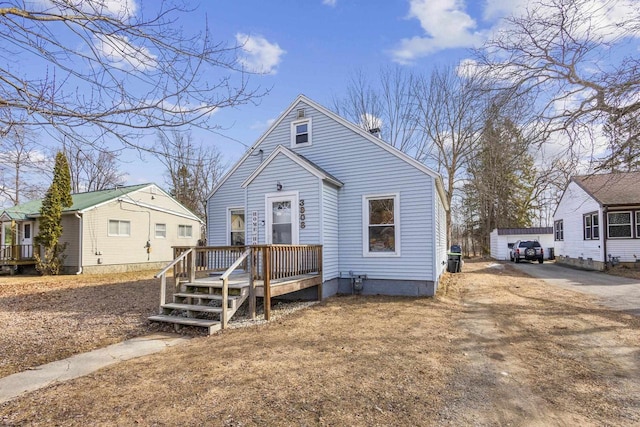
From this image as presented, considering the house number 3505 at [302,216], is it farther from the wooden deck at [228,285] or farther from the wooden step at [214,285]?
the wooden step at [214,285]

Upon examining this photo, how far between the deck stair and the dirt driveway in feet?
2.07

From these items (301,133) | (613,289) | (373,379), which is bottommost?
(613,289)

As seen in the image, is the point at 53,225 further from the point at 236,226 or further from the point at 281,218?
the point at 281,218

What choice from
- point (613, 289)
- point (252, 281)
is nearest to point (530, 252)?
point (613, 289)

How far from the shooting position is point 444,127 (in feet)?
78.0

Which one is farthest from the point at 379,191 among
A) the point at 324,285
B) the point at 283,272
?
the point at 283,272

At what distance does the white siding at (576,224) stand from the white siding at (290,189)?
1447cm

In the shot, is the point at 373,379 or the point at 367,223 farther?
the point at 367,223

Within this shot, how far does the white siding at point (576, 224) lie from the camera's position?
17.8 meters

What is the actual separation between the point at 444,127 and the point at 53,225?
76.5 ft

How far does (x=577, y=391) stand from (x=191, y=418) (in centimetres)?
398

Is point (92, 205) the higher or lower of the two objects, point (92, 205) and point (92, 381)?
the higher

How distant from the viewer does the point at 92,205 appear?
1672 centimetres

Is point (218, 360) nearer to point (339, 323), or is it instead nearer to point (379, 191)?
point (339, 323)
